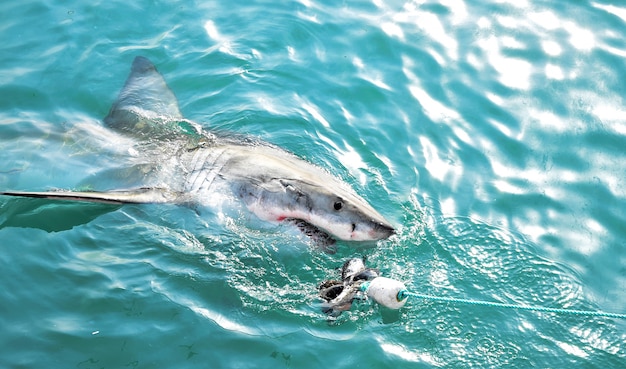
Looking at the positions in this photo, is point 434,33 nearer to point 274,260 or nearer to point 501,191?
point 501,191

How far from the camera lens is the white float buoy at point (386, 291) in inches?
177

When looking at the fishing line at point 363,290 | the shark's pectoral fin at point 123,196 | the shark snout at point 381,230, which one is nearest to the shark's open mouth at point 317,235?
the fishing line at point 363,290

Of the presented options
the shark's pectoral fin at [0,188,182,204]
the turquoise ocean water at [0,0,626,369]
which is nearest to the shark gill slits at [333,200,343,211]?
the turquoise ocean water at [0,0,626,369]

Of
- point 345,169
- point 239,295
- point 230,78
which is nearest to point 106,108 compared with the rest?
point 230,78

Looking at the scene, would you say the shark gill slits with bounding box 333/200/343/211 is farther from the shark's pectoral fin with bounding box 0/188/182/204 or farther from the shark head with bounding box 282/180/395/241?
the shark's pectoral fin with bounding box 0/188/182/204

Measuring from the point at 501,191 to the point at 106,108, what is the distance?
368 cm

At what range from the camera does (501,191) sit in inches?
243

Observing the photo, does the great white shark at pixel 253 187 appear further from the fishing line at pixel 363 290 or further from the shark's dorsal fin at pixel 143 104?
the fishing line at pixel 363 290

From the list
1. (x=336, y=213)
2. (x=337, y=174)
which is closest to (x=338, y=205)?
(x=336, y=213)

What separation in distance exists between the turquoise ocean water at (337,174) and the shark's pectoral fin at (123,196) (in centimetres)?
12

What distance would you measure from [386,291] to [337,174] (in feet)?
5.58

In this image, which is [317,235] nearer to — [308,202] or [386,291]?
[308,202]

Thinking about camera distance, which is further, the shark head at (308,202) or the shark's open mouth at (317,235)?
the shark's open mouth at (317,235)

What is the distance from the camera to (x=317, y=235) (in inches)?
199
